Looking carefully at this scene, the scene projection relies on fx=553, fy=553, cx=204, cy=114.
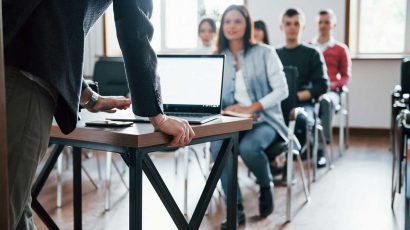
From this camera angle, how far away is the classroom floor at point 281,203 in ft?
9.64

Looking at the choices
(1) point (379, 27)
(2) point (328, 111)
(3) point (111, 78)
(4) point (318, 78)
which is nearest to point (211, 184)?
(3) point (111, 78)

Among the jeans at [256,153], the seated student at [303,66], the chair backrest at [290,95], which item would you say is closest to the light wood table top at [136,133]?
the jeans at [256,153]

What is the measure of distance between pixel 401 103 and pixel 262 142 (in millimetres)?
982

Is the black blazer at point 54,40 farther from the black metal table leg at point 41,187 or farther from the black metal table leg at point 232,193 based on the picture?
the black metal table leg at point 41,187

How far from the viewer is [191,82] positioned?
215cm

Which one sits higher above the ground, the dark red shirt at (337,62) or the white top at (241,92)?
the dark red shirt at (337,62)

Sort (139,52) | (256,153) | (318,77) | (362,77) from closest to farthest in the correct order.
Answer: (139,52) → (256,153) → (318,77) → (362,77)

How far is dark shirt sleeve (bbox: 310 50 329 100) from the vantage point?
422cm

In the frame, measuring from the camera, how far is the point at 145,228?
2.86 meters

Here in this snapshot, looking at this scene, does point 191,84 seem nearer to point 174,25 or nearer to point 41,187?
point 41,187

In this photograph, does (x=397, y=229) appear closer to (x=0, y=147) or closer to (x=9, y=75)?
(x=9, y=75)

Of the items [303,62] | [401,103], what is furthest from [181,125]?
[303,62]

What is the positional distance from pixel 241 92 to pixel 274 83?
0.67 feet

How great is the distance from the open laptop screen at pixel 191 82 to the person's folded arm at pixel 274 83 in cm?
93
